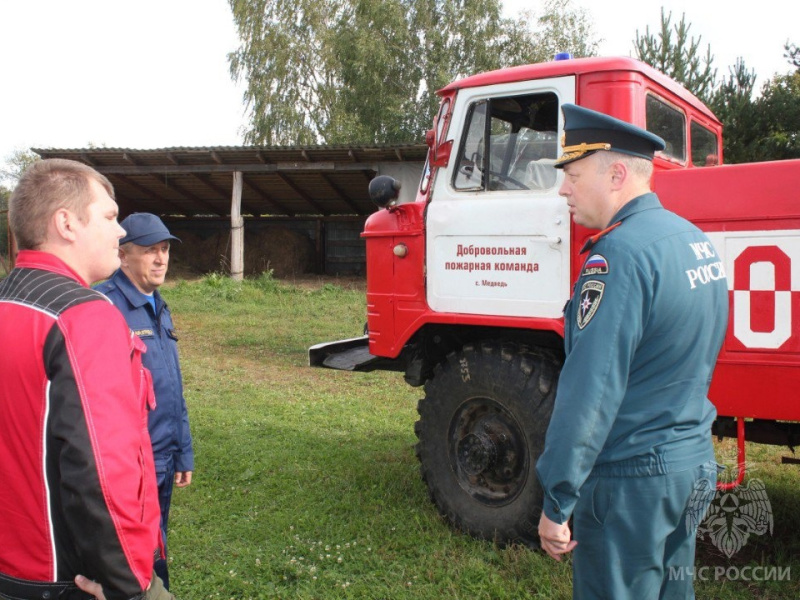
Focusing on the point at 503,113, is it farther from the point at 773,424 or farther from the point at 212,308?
the point at 212,308

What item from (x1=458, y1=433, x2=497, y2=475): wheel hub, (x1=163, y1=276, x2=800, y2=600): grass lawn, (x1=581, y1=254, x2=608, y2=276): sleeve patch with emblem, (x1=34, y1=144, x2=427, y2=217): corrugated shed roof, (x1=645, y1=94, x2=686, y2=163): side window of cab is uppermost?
(x1=34, y1=144, x2=427, y2=217): corrugated shed roof

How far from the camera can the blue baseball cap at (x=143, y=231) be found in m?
2.67

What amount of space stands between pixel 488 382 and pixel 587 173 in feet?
6.09

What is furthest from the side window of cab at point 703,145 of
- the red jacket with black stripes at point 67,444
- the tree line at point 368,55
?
the tree line at point 368,55

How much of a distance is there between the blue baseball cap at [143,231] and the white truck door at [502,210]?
1.54 meters

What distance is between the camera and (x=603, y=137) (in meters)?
1.82

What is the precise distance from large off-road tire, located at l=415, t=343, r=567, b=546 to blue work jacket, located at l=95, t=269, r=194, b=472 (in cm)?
152

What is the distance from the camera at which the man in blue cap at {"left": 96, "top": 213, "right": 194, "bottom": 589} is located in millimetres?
2600

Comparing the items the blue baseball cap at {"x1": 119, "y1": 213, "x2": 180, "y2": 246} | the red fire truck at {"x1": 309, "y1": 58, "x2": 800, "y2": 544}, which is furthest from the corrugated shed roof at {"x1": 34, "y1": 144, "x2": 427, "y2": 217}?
the blue baseball cap at {"x1": 119, "y1": 213, "x2": 180, "y2": 246}

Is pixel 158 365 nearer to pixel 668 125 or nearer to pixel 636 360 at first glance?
pixel 636 360

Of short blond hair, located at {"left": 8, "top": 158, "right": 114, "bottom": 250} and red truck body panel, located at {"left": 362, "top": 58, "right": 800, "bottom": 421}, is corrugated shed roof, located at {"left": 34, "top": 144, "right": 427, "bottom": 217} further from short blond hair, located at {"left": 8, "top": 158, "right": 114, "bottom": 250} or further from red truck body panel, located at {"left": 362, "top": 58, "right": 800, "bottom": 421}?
short blond hair, located at {"left": 8, "top": 158, "right": 114, "bottom": 250}

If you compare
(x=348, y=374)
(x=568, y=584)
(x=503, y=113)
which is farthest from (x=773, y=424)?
(x=348, y=374)

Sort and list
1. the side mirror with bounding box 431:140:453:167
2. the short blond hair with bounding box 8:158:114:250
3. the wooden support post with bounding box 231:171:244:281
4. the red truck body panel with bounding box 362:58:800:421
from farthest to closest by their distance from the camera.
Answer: the wooden support post with bounding box 231:171:244:281
the side mirror with bounding box 431:140:453:167
the red truck body panel with bounding box 362:58:800:421
the short blond hair with bounding box 8:158:114:250

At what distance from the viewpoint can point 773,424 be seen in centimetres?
338
